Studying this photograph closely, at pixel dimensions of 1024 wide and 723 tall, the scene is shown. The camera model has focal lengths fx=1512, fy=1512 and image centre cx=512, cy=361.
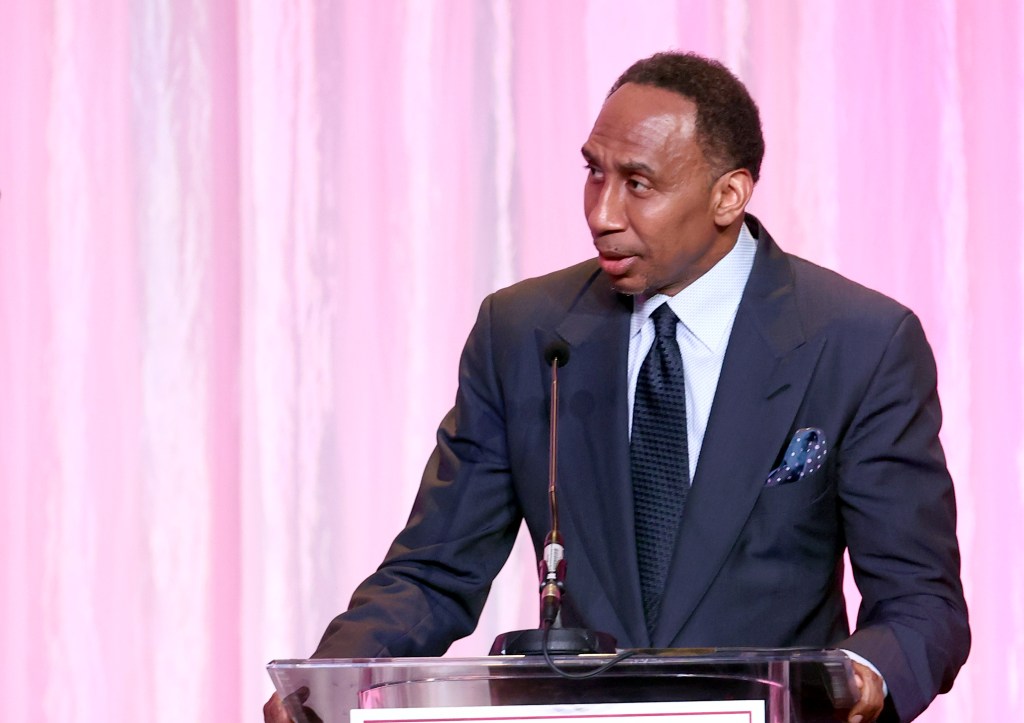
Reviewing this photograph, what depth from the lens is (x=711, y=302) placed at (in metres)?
2.15

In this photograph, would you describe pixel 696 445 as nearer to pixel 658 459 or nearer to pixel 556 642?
pixel 658 459

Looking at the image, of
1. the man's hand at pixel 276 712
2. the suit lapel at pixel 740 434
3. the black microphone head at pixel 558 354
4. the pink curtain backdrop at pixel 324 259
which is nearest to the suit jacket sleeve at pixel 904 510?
the suit lapel at pixel 740 434

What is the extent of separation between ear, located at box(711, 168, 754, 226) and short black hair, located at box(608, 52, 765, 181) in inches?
0.5

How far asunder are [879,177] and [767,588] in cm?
122

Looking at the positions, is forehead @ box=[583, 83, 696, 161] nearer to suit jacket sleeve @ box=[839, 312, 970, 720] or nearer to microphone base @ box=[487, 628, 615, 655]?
suit jacket sleeve @ box=[839, 312, 970, 720]

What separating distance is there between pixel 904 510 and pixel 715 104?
623 mm

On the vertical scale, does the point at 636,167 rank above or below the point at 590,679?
above

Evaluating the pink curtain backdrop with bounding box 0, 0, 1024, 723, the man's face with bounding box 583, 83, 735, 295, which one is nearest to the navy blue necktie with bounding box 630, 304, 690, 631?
the man's face with bounding box 583, 83, 735, 295

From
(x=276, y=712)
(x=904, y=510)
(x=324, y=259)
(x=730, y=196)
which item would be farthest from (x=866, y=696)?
(x=324, y=259)

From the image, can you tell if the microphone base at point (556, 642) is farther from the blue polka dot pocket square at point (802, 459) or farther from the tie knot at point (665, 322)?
the tie knot at point (665, 322)

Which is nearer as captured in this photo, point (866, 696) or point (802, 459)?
point (866, 696)

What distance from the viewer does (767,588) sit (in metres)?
2.02

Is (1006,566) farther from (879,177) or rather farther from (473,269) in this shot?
(473,269)

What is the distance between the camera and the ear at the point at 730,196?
2.13m
